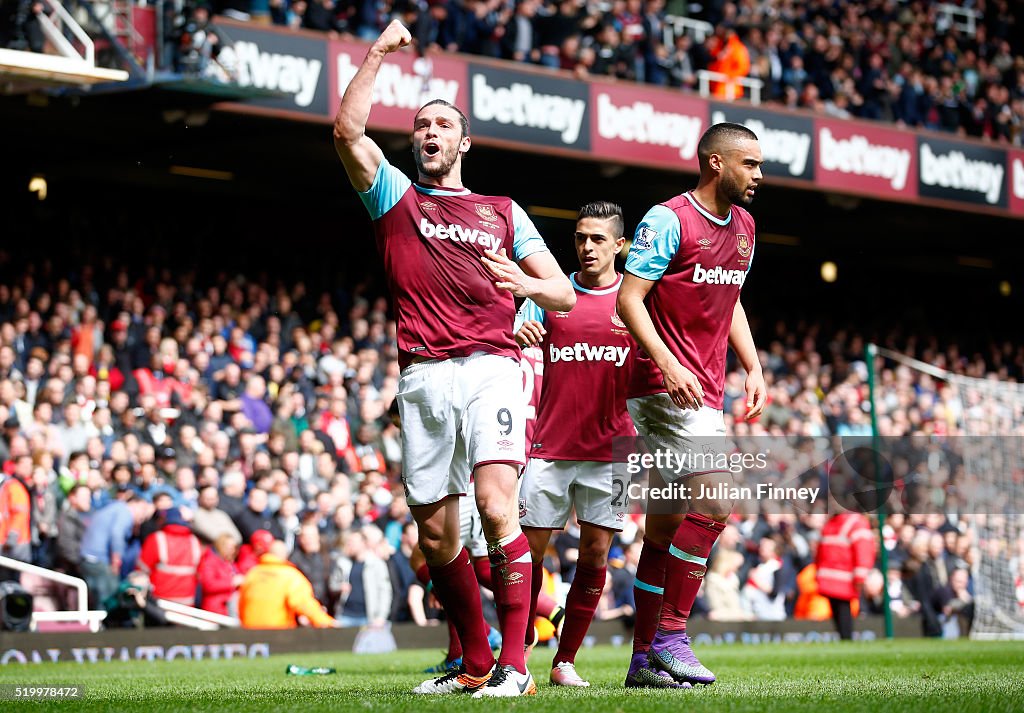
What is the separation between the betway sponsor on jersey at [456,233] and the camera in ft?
22.1

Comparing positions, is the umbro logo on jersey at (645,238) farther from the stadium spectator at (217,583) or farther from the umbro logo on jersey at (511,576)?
the stadium spectator at (217,583)

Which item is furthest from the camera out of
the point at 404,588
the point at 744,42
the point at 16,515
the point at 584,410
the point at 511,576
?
the point at 744,42

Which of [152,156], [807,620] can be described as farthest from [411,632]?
[152,156]

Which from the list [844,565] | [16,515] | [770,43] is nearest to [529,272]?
[16,515]

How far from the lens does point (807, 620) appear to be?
17344mm

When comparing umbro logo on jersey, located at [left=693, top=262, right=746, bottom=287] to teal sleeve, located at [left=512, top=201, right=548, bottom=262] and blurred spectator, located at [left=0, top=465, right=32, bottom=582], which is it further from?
blurred spectator, located at [left=0, top=465, right=32, bottom=582]

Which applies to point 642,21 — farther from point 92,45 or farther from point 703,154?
point 703,154

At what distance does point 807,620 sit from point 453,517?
11.4 metres

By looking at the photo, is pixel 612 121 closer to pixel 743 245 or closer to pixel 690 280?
pixel 743 245

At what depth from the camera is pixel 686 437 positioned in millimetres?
7164

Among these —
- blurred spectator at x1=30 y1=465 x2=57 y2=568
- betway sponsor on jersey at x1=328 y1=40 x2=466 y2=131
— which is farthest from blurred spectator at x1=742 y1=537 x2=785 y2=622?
blurred spectator at x1=30 y1=465 x2=57 y2=568

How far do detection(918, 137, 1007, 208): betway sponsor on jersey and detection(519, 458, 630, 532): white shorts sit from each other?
17.4m

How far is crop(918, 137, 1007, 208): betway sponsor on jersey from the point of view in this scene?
79.9 ft

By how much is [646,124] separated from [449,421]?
14841 millimetres
